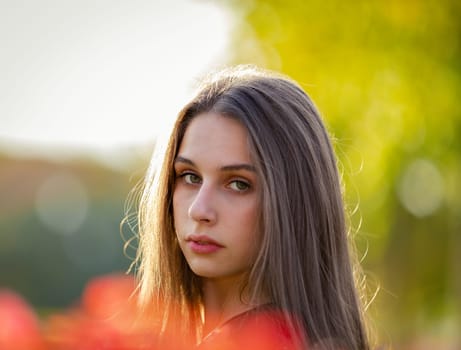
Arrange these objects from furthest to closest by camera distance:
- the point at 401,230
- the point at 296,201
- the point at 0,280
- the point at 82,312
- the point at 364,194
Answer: the point at 401,230 → the point at 364,194 → the point at 0,280 → the point at 296,201 → the point at 82,312

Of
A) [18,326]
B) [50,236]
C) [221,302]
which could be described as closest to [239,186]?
[221,302]

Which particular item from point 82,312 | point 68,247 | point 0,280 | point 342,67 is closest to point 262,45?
point 342,67

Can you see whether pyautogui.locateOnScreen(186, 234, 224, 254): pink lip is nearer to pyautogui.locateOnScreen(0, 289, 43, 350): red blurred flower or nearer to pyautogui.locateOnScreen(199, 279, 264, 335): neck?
pyautogui.locateOnScreen(199, 279, 264, 335): neck

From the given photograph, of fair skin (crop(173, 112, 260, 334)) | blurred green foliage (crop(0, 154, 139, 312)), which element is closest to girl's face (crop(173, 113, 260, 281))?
fair skin (crop(173, 112, 260, 334))

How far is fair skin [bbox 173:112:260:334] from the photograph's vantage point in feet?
8.21

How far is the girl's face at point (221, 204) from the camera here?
8.20ft

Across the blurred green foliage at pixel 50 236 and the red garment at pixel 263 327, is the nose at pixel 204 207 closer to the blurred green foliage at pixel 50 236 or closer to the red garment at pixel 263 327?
the red garment at pixel 263 327

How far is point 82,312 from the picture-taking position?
47.4 inches

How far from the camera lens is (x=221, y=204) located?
249cm

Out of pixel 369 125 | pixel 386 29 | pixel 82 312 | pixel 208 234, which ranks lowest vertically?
pixel 82 312

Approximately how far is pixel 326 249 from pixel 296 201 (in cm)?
19

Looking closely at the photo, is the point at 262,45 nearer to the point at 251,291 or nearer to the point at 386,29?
the point at 386,29

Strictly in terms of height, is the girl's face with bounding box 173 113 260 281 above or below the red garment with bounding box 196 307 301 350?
above

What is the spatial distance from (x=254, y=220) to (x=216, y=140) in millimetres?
250
